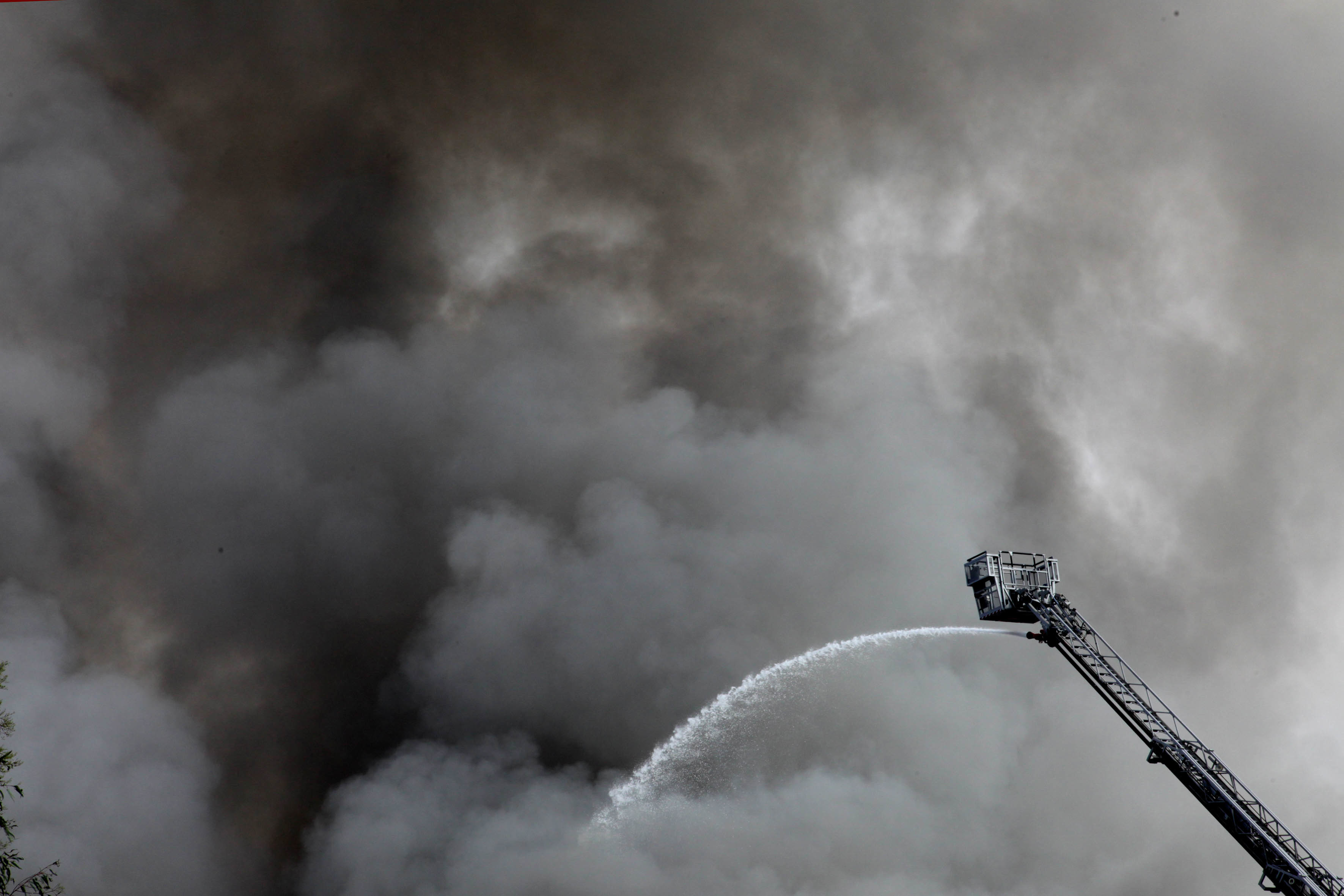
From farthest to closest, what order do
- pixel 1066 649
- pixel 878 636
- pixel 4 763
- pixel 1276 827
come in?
pixel 878 636, pixel 1066 649, pixel 1276 827, pixel 4 763

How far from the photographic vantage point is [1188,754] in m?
61.8

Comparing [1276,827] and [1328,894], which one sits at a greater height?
[1276,827]

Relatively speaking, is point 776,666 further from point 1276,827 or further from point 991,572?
point 1276,827

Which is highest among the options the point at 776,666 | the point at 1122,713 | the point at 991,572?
the point at 776,666

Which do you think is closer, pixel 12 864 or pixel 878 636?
pixel 12 864

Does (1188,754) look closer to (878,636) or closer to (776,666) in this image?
(878,636)

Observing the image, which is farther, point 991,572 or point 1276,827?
point 991,572

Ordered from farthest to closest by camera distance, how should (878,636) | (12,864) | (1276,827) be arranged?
(878,636) → (1276,827) → (12,864)

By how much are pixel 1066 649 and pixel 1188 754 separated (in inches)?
331

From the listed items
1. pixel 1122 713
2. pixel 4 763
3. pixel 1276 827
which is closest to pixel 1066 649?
pixel 1122 713

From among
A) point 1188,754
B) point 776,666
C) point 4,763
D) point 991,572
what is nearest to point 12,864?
point 4,763

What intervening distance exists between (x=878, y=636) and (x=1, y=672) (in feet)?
181

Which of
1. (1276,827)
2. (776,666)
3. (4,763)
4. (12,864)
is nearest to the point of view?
(4,763)

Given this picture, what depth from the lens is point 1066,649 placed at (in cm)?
6625
